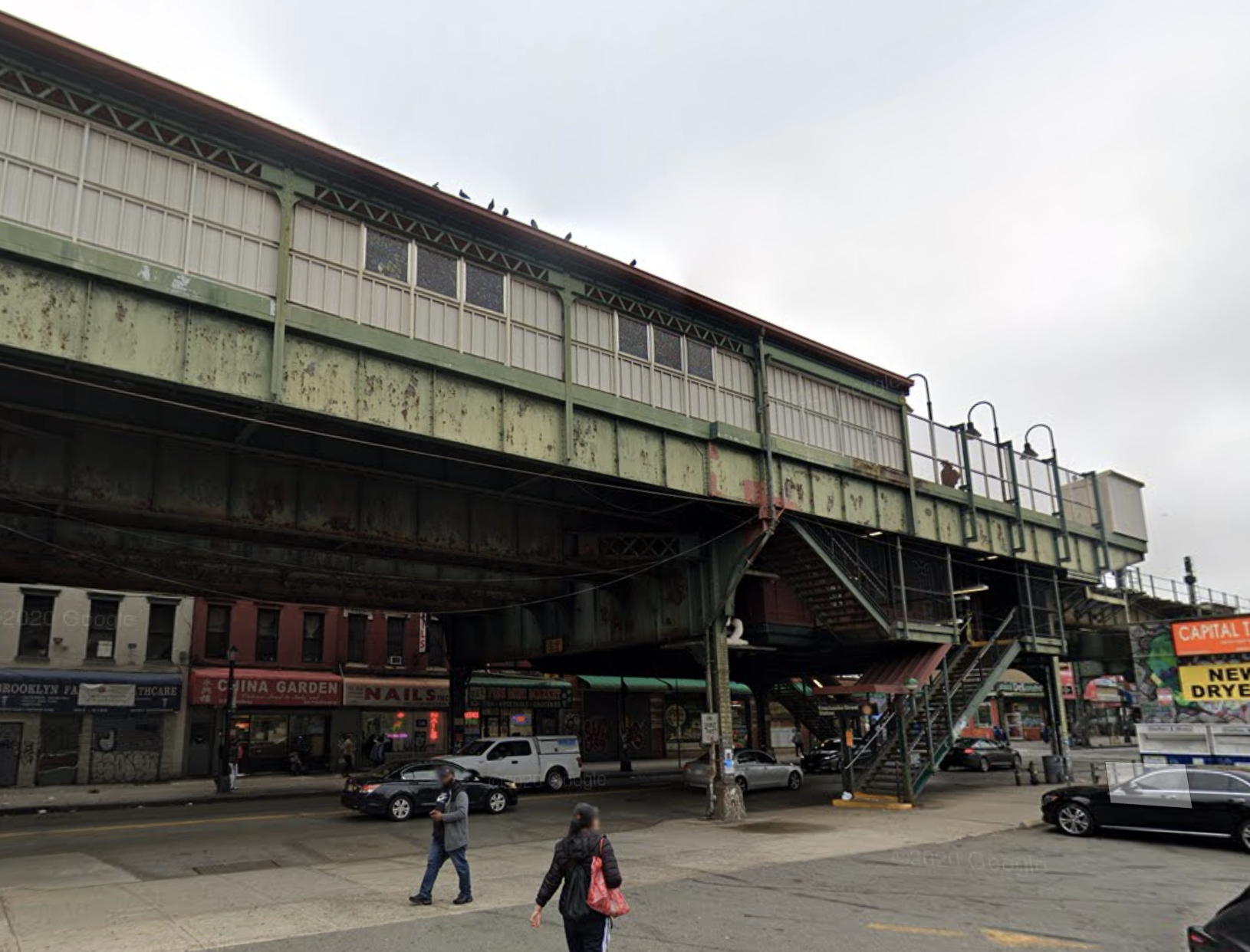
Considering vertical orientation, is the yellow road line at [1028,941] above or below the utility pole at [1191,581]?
below

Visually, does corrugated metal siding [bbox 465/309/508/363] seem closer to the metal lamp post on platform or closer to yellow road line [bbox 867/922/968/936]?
yellow road line [bbox 867/922/968/936]

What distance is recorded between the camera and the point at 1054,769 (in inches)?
1227

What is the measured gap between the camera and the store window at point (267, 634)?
3784 centimetres

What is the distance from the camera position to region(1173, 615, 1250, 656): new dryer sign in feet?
78.0

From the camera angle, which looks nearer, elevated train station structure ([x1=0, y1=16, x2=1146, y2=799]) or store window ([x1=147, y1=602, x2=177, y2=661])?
elevated train station structure ([x1=0, y1=16, x2=1146, y2=799])

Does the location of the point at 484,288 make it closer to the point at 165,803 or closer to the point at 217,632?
the point at 165,803

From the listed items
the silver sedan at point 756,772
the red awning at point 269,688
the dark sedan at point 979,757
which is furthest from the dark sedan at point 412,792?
the dark sedan at point 979,757

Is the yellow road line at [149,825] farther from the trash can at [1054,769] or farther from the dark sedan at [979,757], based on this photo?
the dark sedan at [979,757]

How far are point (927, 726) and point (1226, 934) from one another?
21.0m

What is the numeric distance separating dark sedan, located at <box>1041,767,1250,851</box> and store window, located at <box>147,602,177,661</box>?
31792 millimetres

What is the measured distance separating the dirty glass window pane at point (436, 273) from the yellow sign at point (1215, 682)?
22.5m

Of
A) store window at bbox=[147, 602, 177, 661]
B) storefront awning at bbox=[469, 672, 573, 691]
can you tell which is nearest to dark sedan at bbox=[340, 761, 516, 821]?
store window at bbox=[147, 602, 177, 661]

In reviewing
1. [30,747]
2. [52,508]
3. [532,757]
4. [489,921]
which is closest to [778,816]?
[532,757]

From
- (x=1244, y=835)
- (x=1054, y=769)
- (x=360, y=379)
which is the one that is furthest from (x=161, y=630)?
(x=1244, y=835)
